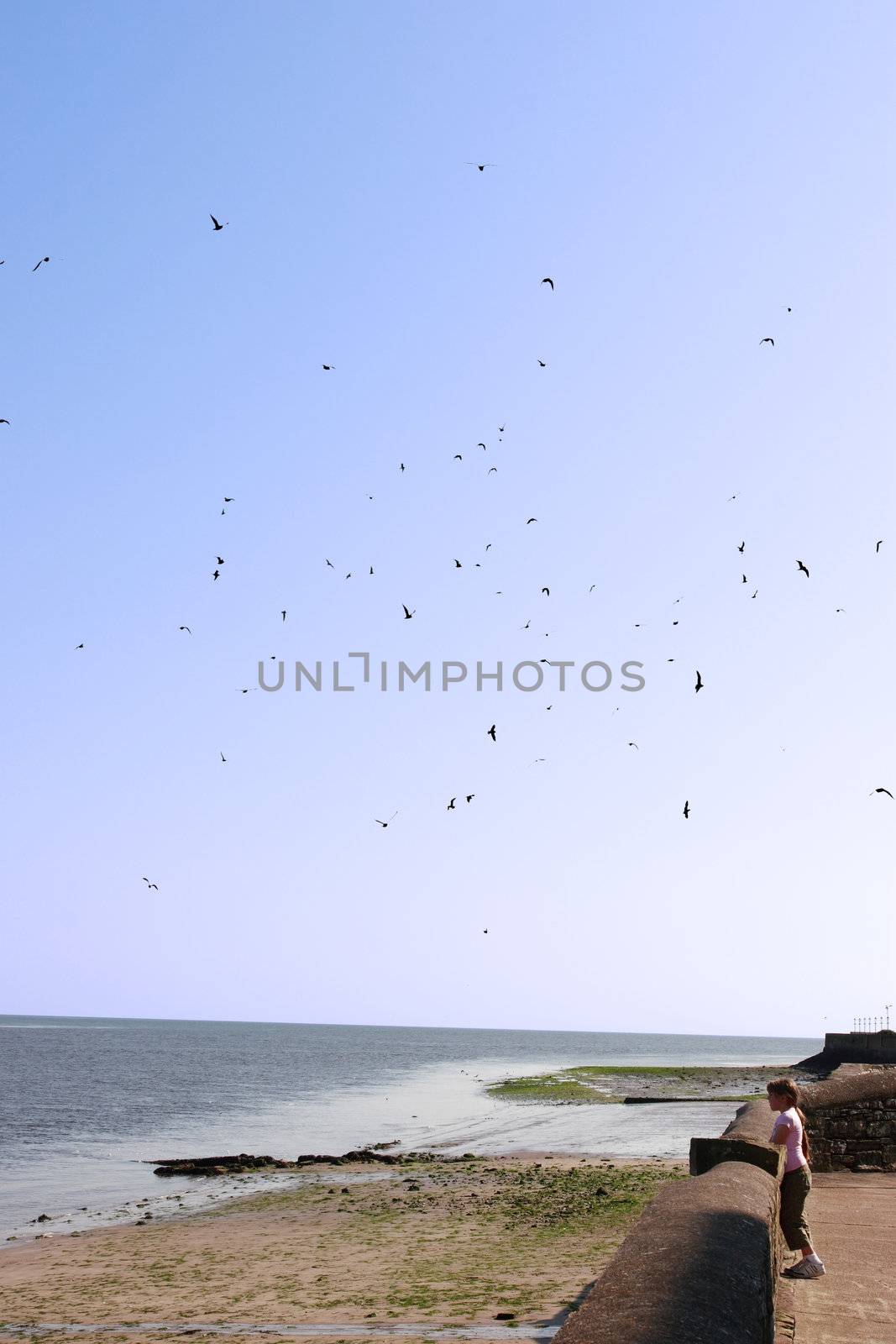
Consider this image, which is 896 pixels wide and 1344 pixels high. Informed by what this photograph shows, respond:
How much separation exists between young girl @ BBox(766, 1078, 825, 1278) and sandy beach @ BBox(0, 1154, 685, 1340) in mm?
5269

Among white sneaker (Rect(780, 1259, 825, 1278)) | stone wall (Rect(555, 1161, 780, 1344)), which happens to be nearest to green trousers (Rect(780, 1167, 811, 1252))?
white sneaker (Rect(780, 1259, 825, 1278))

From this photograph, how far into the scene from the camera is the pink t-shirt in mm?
9289

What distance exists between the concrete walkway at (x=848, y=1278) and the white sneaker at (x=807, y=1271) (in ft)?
0.17

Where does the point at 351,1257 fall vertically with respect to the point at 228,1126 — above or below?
above

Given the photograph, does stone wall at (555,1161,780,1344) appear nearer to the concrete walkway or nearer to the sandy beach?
the concrete walkway

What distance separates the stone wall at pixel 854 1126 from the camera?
46.5 feet

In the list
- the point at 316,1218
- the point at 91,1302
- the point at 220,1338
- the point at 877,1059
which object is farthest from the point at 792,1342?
the point at 877,1059

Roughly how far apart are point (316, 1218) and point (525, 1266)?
8.83 m

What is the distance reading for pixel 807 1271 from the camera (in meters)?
8.96

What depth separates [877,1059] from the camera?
59.4m

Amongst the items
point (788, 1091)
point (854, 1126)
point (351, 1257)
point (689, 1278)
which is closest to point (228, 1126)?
point (351, 1257)

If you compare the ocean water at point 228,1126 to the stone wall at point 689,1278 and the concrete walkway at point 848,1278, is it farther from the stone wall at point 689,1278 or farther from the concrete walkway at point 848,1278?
the stone wall at point 689,1278

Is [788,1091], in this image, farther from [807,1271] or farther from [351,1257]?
[351,1257]

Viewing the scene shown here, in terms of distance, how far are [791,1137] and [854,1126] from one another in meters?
5.57
